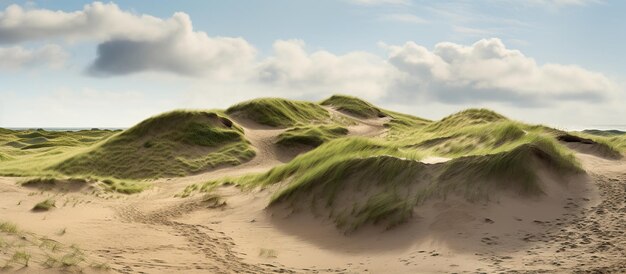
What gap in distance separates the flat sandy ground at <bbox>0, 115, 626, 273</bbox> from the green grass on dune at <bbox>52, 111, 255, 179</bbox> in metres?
16.5

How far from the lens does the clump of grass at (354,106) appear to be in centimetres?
6128

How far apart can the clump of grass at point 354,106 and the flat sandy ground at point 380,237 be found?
43.3 m

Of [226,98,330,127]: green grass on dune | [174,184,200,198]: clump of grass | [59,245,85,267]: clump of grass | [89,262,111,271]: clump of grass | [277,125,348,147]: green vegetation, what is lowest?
[89,262,111,271]: clump of grass

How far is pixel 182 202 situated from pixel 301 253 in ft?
30.5

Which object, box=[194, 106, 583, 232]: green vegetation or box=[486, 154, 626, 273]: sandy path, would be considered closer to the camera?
box=[486, 154, 626, 273]: sandy path

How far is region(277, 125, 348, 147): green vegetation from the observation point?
4247 cm

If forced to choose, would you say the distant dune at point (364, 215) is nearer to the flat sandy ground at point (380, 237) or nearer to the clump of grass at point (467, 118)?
the flat sandy ground at point (380, 237)

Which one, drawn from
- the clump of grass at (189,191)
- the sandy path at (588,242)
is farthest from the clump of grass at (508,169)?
the clump of grass at (189,191)

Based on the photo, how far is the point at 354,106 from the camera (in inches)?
2464

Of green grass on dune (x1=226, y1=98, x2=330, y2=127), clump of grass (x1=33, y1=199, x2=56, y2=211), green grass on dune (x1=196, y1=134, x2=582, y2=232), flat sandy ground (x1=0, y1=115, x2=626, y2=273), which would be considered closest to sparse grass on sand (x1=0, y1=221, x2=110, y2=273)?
flat sandy ground (x1=0, y1=115, x2=626, y2=273)

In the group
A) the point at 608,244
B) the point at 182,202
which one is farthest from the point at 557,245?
the point at 182,202

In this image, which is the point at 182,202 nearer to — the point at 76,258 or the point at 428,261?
the point at 76,258

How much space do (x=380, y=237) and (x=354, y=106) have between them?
50.0 m

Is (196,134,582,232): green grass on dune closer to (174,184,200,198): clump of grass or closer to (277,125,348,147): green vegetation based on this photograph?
(174,184,200,198): clump of grass
